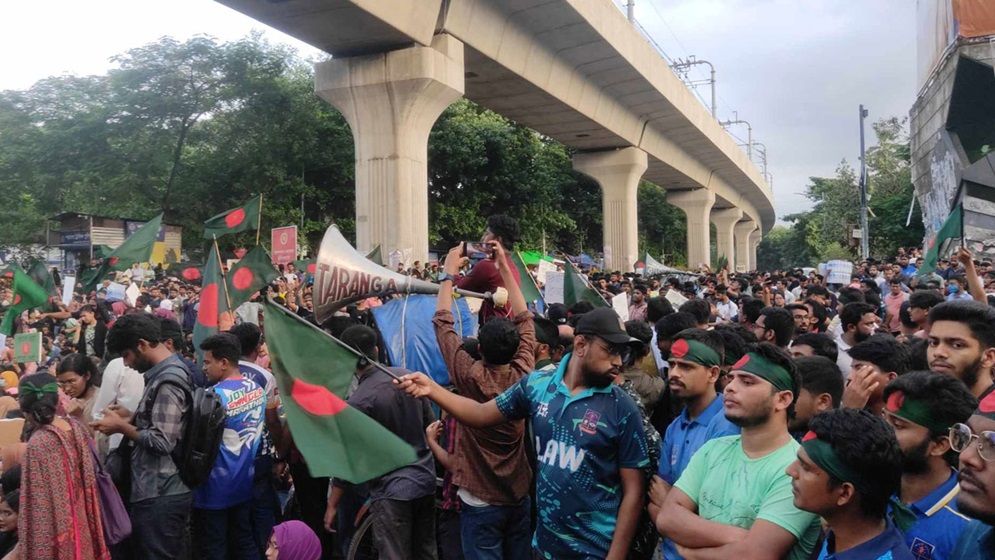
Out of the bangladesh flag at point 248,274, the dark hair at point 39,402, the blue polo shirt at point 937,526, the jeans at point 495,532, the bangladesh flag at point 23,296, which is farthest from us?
the bangladesh flag at point 23,296

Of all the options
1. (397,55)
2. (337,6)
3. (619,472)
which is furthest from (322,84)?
(619,472)

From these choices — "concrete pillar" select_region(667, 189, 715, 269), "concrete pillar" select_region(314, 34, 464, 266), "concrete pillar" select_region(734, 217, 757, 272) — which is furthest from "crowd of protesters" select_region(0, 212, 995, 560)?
"concrete pillar" select_region(734, 217, 757, 272)

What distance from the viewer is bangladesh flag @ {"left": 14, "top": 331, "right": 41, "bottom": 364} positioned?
7777 millimetres

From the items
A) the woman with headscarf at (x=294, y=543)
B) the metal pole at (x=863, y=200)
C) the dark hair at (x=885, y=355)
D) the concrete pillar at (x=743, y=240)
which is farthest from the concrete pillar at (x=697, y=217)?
the woman with headscarf at (x=294, y=543)

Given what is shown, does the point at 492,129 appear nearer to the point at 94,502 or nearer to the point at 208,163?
the point at 208,163

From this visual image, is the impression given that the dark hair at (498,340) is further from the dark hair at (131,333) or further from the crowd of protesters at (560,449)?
the dark hair at (131,333)

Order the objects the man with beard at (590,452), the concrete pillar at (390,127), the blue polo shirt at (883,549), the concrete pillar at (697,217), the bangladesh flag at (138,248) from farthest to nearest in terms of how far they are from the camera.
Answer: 1. the concrete pillar at (697,217)
2. the concrete pillar at (390,127)
3. the bangladesh flag at (138,248)
4. the man with beard at (590,452)
5. the blue polo shirt at (883,549)

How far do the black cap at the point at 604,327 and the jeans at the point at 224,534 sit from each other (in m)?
2.53

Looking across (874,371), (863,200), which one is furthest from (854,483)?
(863,200)

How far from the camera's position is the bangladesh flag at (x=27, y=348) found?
25.5 ft

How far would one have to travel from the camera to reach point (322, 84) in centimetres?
1526

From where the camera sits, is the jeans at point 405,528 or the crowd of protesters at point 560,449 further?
the jeans at point 405,528

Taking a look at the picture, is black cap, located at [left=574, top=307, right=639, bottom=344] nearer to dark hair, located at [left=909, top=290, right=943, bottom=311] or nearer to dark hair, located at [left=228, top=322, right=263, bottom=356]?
dark hair, located at [left=228, top=322, right=263, bottom=356]

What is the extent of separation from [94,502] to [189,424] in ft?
1.80
